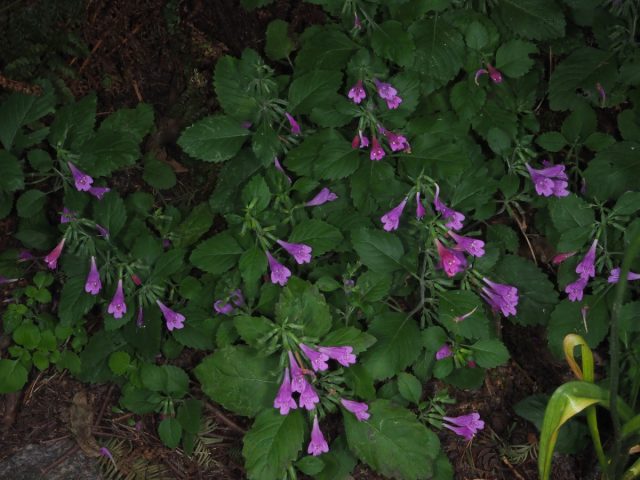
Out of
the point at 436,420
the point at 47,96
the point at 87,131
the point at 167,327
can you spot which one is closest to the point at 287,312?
the point at 167,327

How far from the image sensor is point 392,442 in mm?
2838

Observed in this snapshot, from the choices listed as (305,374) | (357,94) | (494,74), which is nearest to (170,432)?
(305,374)

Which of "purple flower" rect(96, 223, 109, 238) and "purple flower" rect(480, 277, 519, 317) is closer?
"purple flower" rect(480, 277, 519, 317)

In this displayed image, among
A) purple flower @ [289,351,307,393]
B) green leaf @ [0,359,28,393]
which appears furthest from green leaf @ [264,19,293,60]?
green leaf @ [0,359,28,393]

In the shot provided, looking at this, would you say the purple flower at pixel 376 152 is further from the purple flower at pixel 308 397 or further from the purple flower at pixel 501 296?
the purple flower at pixel 308 397

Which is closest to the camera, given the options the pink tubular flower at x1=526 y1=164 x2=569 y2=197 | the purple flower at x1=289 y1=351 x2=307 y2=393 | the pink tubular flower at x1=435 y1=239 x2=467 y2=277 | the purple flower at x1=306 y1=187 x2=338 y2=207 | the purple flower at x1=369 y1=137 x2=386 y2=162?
the purple flower at x1=289 y1=351 x2=307 y2=393

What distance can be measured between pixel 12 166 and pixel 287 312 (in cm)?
130

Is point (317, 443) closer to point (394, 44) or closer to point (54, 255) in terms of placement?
point (54, 255)

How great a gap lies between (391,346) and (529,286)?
696 mm

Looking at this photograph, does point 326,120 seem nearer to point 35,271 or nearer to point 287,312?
point 287,312

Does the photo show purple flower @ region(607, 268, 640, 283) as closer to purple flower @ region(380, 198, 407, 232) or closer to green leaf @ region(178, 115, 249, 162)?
purple flower @ region(380, 198, 407, 232)

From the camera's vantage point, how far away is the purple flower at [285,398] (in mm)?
2572

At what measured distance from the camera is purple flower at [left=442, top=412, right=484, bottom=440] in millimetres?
2969

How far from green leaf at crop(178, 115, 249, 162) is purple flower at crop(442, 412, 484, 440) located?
4.91ft
